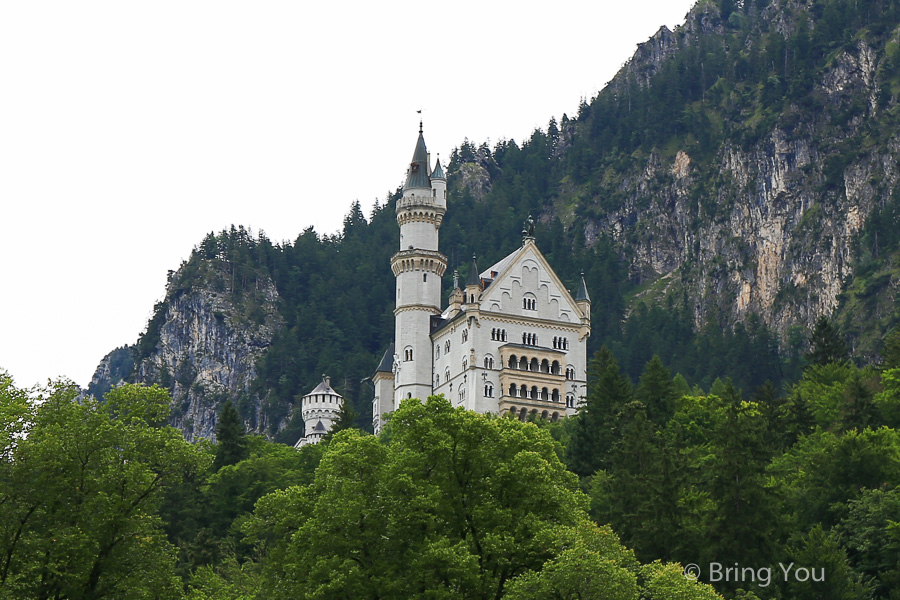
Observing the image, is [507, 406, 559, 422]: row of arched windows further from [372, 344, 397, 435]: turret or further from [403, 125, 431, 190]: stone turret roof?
[403, 125, 431, 190]: stone turret roof

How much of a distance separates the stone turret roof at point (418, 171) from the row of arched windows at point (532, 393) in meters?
19.7

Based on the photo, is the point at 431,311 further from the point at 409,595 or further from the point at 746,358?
the point at 409,595

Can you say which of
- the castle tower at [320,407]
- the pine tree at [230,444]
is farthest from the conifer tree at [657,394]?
the castle tower at [320,407]

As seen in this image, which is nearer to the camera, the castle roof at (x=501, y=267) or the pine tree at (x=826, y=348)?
the pine tree at (x=826, y=348)

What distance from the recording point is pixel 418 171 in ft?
415

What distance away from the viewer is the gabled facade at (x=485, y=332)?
115m

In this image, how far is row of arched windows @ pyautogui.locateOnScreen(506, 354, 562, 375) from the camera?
116 metres

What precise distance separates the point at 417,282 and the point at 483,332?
931 centimetres

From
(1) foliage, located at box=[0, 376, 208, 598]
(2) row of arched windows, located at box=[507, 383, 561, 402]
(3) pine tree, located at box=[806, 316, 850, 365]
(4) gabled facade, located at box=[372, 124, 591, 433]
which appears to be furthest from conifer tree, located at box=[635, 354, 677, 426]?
(1) foliage, located at box=[0, 376, 208, 598]

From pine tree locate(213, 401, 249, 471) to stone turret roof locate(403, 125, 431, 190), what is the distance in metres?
39.0

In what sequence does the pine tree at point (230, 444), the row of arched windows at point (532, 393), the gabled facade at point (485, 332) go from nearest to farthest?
the pine tree at point (230, 444) → the row of arched windows at point (532, 393) → the gabled facade at point (485, 332)

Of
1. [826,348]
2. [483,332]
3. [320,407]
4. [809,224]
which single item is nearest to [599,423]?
[826,348]

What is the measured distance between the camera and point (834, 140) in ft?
644

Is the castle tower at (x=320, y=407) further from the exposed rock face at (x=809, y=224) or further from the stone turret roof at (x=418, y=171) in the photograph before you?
the exposed rock face at (x=809, y=224)
